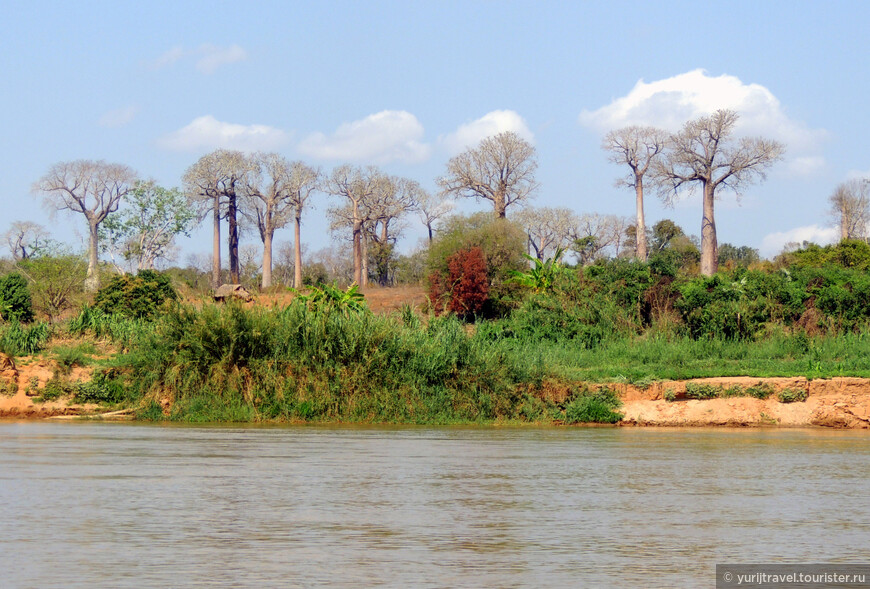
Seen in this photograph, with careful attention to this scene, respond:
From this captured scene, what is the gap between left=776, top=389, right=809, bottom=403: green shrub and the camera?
23375 millimetres

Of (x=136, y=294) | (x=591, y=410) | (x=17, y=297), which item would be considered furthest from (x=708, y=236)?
(x=591, y=410)

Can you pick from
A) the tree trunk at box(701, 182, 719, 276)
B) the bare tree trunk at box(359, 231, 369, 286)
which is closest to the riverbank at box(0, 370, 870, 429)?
the tree trunk at box(701, 182, 719, 276)

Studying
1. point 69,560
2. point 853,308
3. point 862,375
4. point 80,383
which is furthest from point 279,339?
point 853,308

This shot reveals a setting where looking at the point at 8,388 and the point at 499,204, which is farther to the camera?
the point at 499,204

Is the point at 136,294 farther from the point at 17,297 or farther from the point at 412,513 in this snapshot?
the point at 412,513

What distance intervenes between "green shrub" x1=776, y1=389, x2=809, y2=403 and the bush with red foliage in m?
20.9

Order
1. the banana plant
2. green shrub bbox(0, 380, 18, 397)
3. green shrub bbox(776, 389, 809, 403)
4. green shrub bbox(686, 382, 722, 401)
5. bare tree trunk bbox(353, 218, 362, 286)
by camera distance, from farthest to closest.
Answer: bare tree trunk bbox(353, 218, 362, 286) → the banana plant → green shrub bbox(0, 380, 18, 397) → green shrub bbox(686, 382, 722, 401) → green shrub bbox(776, 389, 809, 403)

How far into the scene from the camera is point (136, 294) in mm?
42906

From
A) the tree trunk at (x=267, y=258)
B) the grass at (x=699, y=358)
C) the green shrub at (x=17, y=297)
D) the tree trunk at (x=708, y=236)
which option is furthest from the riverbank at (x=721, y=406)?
the tree trunk at (x=267, y=258)

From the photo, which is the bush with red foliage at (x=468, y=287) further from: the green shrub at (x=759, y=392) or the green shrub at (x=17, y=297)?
the green shrub at (x=759, y=392)

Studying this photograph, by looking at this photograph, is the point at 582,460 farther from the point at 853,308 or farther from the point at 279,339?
the point at 853,308

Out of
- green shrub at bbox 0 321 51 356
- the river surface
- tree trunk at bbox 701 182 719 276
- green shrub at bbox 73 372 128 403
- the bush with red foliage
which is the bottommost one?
the river surface

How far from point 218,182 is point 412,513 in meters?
68.2

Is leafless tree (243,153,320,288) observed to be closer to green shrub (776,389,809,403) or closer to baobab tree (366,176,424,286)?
baobab tree (366,176,424,286)
